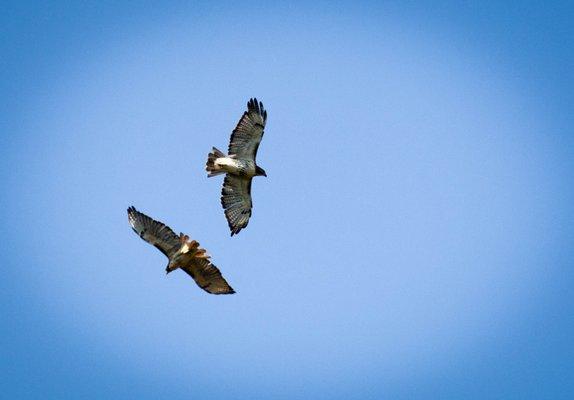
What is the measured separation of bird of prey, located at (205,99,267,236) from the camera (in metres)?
22.9

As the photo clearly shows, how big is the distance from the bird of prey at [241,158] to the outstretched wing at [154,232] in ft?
7.75

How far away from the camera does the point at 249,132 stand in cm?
2308

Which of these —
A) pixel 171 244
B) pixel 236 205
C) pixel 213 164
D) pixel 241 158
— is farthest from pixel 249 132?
pixel 171 244

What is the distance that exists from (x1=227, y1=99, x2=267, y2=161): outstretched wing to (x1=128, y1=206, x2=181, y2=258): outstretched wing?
298cm

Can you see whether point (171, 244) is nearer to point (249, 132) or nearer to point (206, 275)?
point (206, 275)

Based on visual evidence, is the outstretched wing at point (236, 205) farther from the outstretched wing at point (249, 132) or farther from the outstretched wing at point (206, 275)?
the outstretched wing at point (206, 275)

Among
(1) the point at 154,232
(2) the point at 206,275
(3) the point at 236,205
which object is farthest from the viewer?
(3) the point at 236,205

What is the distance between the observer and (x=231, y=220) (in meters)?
24.2

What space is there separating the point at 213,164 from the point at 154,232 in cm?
260

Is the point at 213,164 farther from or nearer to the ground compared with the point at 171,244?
farther from the ground

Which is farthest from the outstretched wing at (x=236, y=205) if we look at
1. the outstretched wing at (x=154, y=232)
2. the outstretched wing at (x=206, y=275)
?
the outstretched wing at (x=154, y=232)

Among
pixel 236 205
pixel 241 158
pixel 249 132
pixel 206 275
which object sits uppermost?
pixel 249 132

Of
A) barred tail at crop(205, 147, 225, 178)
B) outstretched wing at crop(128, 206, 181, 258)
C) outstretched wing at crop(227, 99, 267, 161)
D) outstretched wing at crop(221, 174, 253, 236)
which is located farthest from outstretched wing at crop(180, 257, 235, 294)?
outstretched wing at crop(227, 99, 267, 161)

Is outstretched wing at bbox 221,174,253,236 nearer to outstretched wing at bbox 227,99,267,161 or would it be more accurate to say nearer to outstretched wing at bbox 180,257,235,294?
outstretched wing at bbox 227,99,267,161
